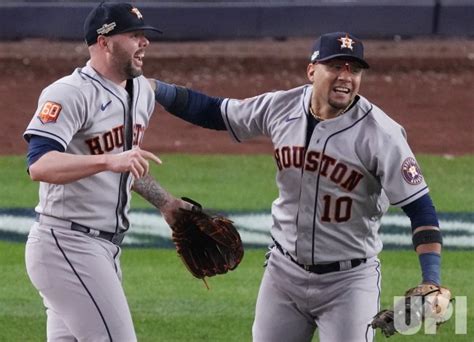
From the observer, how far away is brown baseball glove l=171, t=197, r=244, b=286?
6.27 meters

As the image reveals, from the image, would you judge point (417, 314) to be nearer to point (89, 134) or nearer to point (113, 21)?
point (89, 134)

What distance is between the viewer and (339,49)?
5.70m

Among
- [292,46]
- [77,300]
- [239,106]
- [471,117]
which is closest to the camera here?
[77,300]

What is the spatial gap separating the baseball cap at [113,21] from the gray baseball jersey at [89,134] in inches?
6.6

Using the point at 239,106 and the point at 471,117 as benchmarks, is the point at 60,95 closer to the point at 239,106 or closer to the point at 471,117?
the point at 239,106

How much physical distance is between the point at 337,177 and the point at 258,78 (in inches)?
448

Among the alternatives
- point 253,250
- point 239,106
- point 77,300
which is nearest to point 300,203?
point 239,106

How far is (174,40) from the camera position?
18672 millimetres

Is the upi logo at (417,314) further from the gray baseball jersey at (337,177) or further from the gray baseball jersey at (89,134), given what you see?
the gray baseball jersey at (89,134)

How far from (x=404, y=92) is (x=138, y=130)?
35.3 feet

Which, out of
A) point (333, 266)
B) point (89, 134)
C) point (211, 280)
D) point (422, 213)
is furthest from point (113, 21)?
point (211, 280)

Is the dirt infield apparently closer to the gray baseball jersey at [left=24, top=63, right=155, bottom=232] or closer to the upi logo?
the gray baseball jersey at [left=24, top=63, right=155, bottom=232]

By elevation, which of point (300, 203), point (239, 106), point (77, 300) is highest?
point (239, 106)

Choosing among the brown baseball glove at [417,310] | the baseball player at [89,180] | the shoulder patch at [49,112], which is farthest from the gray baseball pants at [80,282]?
the brown baseball glove at [417,310]
